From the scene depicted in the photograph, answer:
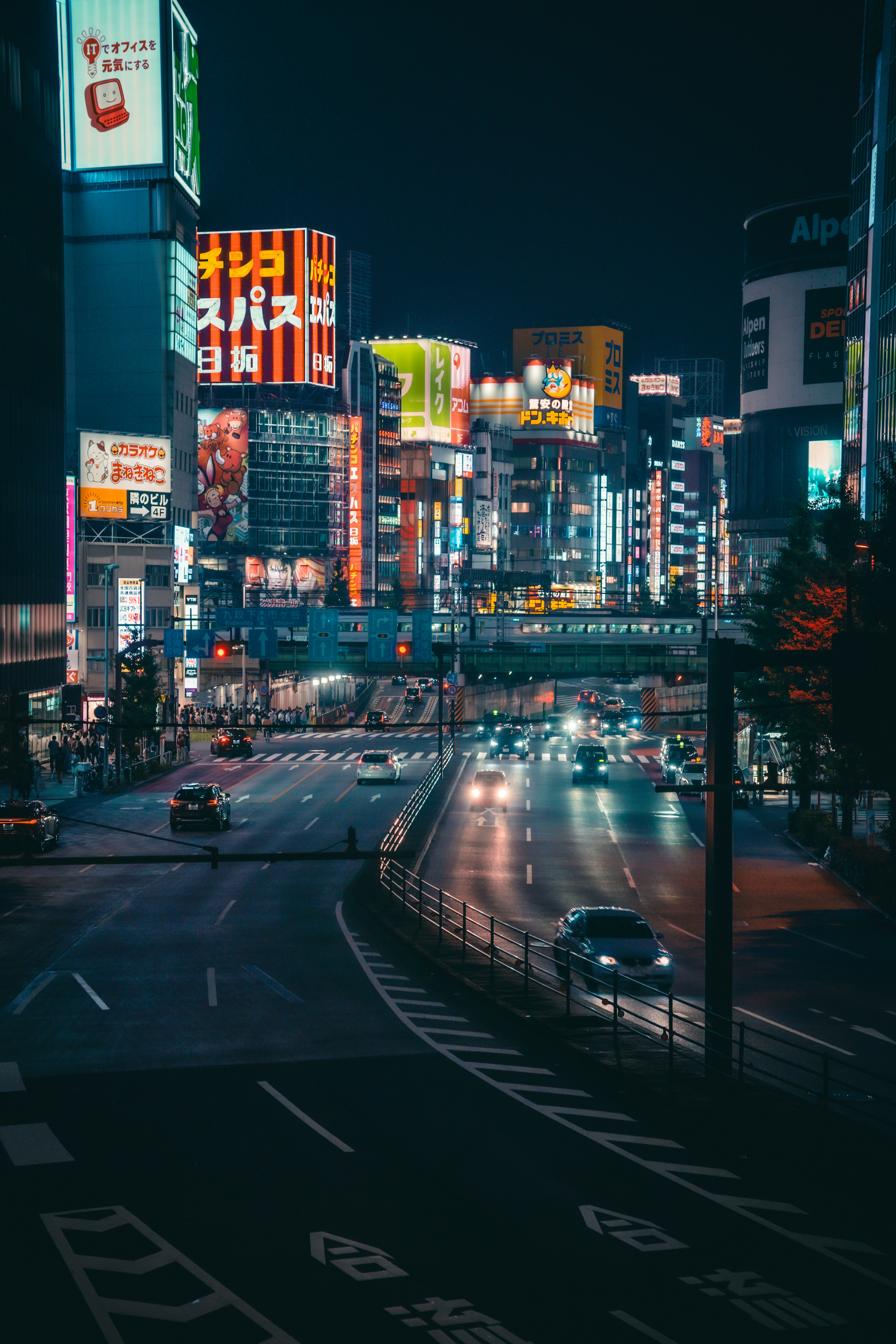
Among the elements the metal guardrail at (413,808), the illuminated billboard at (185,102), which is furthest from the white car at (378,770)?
the illuminated billboard at (185,102)

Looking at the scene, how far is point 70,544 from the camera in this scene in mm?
89500

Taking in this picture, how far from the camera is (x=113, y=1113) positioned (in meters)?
18.6

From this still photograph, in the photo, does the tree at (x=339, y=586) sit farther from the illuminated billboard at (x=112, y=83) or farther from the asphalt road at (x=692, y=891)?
the asphalt road at (x=692, y=891)

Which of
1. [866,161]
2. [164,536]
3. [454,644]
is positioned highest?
[866,161]

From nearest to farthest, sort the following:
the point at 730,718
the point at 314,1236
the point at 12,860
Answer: the point at 314,1236 → the point at 730,718 → the point at 12,860

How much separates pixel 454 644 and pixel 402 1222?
5108 cm

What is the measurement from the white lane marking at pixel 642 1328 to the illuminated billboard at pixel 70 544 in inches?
3083

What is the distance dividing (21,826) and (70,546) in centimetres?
4904

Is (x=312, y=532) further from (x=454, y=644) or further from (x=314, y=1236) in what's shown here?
(x=314, y=1236)

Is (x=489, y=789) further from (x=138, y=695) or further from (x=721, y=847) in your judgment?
(x=721, y=847)

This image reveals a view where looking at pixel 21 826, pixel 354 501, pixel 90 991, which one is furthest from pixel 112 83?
pixel 90 991

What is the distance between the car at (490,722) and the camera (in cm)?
3212

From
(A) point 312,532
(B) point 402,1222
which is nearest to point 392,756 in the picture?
(B) point 402,1222

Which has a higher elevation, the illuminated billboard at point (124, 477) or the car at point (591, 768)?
the illuminated billboard at point (124, 477)
